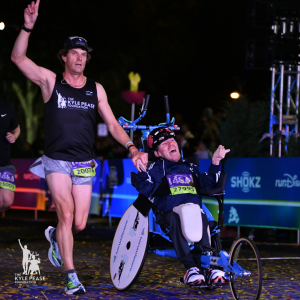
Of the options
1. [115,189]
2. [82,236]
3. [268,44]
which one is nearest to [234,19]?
[268,44]

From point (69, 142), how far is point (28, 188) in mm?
10379

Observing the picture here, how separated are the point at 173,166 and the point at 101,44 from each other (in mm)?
27133

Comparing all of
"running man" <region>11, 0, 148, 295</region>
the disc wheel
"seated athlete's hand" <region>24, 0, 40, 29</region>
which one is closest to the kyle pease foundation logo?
"running man" <region>11, 0, 148, 295</region>

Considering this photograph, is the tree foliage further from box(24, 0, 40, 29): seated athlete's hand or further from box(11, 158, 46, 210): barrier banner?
box(24, 0, 40, 29): seated athlete's hand

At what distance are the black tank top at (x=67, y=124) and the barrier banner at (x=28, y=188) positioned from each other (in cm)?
970

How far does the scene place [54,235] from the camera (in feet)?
21.6

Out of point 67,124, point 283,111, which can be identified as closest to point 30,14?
point 67,124

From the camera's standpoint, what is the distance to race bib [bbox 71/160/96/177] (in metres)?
6.23

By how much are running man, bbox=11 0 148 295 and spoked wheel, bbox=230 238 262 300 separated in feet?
3.71

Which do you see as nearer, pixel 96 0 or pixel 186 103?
pixel 96 0

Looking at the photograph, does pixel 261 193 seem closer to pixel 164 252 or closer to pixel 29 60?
pixel 164 252

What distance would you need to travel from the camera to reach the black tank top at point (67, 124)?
20.3 ft

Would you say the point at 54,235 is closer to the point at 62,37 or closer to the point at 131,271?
the point at 131,271

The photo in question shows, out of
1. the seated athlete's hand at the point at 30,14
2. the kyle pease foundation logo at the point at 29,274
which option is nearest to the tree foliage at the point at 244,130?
the kyle pease foundation logo at the point at 29,274
